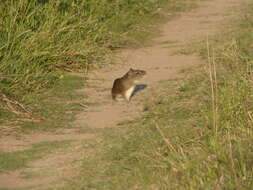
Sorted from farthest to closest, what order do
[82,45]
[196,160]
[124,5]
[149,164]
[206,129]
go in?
[124,5], [82,45], [206,129], [149,164], [196,160]

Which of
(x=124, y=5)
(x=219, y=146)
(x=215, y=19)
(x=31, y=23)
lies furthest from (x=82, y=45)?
(x=219, y=146)

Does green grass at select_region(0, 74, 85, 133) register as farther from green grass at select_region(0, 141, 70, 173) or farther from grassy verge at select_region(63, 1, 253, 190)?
grassy verge at select_region(63, 1, 253, 190)

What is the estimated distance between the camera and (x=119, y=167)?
665 centimetres

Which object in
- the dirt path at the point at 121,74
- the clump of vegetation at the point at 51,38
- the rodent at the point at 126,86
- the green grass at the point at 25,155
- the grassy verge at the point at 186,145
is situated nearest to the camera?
the grassy verge at the point at 186,145

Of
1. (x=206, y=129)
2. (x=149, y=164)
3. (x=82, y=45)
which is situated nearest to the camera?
(x=149, y=164)

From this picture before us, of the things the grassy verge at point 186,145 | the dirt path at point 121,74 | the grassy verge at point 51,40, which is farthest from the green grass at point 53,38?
the grassy verge at point 186,145

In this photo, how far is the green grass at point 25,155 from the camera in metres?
7.12

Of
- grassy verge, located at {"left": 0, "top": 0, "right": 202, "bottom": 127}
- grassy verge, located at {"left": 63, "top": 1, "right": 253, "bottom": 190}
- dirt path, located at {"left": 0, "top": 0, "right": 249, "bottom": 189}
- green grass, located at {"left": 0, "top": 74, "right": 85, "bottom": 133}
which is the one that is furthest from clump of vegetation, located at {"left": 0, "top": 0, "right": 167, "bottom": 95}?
grassy verge, located at {"left": 63, "top": 1, "right": 253, "bottom": 190}

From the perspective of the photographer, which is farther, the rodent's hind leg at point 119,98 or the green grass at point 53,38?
the green grass at point 53,38

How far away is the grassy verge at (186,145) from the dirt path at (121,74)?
27 cm

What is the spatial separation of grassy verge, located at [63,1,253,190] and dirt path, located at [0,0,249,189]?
0.27 meters

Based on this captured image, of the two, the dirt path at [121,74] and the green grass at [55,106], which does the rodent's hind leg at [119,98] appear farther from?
the green grass at [55,106]

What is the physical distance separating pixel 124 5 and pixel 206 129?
6.67 m

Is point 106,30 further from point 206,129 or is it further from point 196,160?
point 196,160
